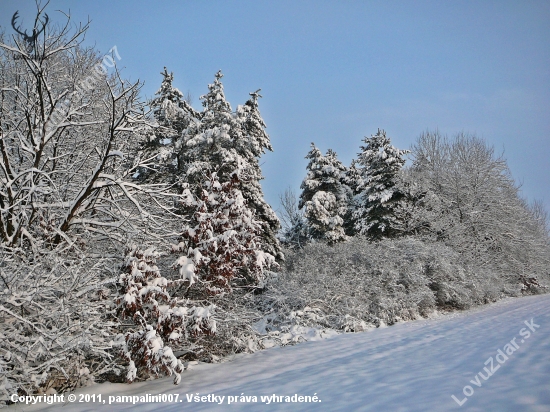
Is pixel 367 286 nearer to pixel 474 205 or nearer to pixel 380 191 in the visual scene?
pixel 380 191

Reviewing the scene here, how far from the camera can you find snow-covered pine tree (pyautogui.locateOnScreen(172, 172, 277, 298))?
7121 millimetres

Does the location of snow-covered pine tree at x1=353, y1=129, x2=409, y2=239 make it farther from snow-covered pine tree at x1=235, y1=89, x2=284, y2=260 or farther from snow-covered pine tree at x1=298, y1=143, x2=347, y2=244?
snow-covered pine tree at x1=235, y1=89, x2=284, y2=260

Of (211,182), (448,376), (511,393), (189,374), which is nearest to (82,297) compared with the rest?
(189,374)

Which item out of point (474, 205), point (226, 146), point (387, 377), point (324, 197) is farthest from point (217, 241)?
point (474, 205)

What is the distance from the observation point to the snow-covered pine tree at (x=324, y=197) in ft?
69.2

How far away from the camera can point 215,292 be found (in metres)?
7.28

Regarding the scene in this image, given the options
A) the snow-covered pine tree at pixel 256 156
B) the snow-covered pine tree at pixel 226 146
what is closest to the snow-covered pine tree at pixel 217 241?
the snow-covered pine tree at pixel 226 146

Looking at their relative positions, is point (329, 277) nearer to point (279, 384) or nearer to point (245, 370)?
point (245, 370)

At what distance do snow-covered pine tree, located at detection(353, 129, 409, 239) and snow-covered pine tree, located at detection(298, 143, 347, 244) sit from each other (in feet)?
4.60

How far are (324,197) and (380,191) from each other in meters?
3.45

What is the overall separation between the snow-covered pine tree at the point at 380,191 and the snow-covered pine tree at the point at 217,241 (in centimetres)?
1436

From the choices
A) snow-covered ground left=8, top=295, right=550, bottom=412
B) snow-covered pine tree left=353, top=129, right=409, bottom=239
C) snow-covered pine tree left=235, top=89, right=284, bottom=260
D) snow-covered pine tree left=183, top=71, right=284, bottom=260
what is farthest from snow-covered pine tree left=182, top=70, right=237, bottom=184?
snow-covered pine tree left=353, top=129, right=409, bottom=239

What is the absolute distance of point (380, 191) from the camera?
21828mm

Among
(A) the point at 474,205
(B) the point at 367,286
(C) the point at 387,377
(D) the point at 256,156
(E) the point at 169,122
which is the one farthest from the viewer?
(A) the point at 474,205
